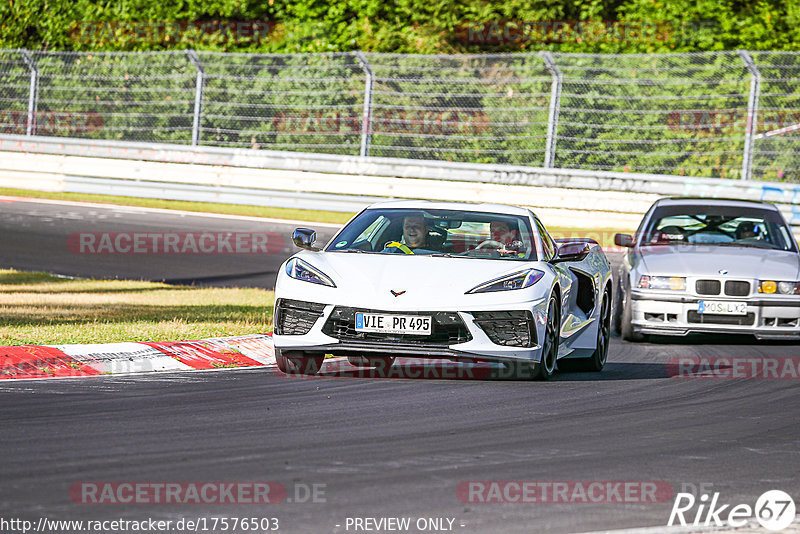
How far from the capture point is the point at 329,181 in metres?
24.8

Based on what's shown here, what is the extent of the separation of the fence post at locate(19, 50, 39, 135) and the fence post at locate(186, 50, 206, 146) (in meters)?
3.01

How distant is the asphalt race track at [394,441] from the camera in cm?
561

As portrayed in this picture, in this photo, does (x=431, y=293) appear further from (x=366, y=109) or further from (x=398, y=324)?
(x=366, y=109)

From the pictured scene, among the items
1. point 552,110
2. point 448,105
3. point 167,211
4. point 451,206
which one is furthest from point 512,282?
point 167,211

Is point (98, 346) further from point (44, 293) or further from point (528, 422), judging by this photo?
point (44, 293)

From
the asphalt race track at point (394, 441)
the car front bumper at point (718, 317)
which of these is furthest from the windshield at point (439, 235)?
the car front bumper at point (718, 317)

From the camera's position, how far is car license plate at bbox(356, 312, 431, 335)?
905 centimetres

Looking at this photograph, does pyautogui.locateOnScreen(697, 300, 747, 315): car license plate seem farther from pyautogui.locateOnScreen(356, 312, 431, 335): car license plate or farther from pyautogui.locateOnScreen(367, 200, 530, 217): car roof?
pyautogui.locateOnScreen(356, 312, 431, 335): car license plate

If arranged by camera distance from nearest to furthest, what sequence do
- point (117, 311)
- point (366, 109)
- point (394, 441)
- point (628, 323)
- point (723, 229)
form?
1. point (394, 441)
2. point (117, 311)
3. point (628, 323)
4. point (723, 229)
5. point (366, 109)

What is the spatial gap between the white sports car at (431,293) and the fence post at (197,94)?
1543 cm

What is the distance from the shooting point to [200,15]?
3394 centimetres

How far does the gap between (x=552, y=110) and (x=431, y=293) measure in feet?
48.1

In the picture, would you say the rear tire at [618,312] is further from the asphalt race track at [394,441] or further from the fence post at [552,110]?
the fence post at [552,110]

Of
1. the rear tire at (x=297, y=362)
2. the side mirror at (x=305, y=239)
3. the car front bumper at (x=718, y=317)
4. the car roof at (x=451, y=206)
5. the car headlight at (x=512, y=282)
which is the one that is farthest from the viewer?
the car front bumper at (x=718, y=317)
